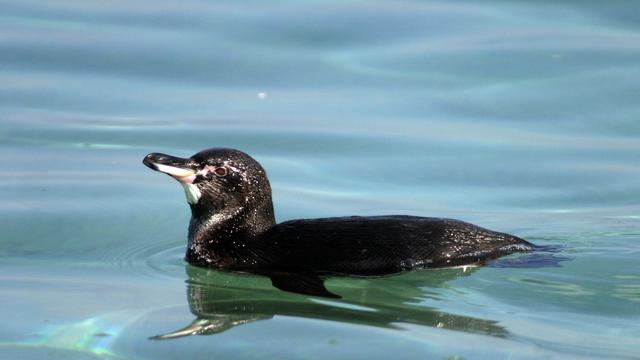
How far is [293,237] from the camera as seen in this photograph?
9.11 m

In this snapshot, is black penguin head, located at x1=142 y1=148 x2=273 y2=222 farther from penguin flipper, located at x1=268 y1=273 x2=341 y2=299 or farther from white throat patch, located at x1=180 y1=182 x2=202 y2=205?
penguin flipper, located at x1=268 y1=273 x2=341 y2=299

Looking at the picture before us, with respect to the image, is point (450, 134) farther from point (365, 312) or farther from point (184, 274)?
point (365, 312)

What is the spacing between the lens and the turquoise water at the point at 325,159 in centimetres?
787

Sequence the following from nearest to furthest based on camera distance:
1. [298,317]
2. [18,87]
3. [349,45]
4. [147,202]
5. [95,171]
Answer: [298,317]
[147,202]
[95,171]
[18,87]
[349,45]

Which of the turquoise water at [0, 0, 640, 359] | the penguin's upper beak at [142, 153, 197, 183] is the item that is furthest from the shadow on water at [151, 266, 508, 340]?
the penguin's upper beak at [142, 153, 197, 183]

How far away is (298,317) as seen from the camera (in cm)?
797

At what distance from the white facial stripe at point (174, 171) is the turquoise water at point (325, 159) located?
Result: 58 centimetres

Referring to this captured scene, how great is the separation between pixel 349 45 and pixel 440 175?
373 centimetres

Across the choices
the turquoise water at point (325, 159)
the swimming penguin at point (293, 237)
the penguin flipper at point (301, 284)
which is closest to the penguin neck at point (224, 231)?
the swimming penguin at point (293, 237)

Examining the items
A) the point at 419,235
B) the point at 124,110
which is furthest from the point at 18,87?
the point at 419,235

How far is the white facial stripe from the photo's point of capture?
9281 mm

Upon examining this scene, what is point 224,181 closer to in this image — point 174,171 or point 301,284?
point 174,171

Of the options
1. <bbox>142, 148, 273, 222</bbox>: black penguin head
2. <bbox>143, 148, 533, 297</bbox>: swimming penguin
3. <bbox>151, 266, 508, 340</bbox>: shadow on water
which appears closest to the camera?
<bbox>151, 266, 508, 340</bbox>: shadow on water

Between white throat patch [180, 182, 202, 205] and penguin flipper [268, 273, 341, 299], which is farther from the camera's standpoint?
white throat patch [180, 182, 202, 205]
